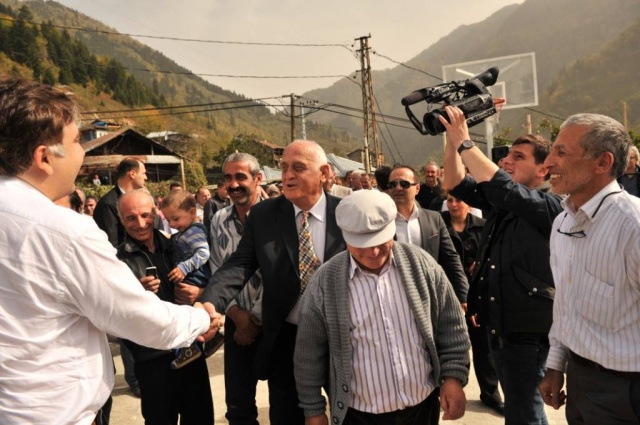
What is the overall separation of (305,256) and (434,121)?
→ 1.06m

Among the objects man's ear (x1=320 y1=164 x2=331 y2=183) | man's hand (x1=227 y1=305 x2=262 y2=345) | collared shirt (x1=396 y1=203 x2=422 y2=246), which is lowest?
man's hand (x1=227 y1=305 x2=262 y2=345)

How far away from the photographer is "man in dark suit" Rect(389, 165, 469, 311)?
358 cm

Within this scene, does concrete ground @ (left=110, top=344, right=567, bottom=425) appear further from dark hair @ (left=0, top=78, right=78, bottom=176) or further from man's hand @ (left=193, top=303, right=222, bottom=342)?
dark hair @ (left=0, top=78, right=78, bottom=176)

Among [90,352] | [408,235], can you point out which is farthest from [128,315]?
[408,235]

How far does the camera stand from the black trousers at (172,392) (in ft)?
9.75

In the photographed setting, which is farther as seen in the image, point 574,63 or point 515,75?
point 574,63

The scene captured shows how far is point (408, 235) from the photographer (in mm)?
3713

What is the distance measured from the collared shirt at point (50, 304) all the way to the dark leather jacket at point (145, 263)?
133cm

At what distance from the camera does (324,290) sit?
2.22 metres

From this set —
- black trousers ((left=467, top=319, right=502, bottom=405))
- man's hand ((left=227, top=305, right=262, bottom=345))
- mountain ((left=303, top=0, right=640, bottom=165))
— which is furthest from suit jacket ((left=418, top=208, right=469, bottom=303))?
mountain ((left=303, top=0, right=640, bottom=165))

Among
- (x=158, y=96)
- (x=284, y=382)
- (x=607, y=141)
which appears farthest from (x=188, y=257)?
(x=158, y=96)

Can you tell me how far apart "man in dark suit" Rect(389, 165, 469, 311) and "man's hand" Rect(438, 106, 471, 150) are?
1.10 meters

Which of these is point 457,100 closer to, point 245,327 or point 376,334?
point 376,334

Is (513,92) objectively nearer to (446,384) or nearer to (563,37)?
(446,384)
